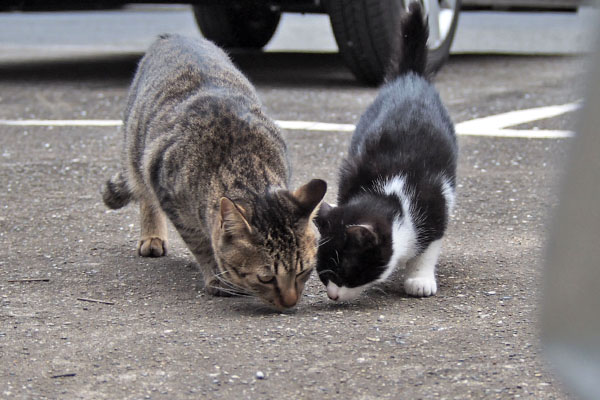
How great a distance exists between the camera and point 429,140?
3.82 meters

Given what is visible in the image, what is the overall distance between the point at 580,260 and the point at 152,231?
10.7 feet

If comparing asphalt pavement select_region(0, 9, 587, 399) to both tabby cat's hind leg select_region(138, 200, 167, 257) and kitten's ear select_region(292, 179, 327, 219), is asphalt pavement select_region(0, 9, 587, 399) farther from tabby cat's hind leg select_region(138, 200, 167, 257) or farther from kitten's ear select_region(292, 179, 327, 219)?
kitten's ear select_region(292, 179, 327, 219)

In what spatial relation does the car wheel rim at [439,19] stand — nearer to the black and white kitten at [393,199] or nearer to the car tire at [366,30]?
the car tire at [366,30]

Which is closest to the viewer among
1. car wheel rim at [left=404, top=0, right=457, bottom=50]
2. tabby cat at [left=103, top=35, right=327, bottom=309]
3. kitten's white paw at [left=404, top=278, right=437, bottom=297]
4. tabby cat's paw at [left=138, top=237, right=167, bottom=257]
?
tabby cat at [left=103, top=35, right=327, bottom=309]

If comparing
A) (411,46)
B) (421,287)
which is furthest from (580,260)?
(411,46)

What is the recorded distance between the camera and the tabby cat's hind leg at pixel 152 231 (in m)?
4.02

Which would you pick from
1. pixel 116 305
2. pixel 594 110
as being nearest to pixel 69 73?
pixel 116 305

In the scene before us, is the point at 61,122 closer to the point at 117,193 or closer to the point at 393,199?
the point at 117,193

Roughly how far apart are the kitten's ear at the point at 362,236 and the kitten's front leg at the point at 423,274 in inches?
11.1

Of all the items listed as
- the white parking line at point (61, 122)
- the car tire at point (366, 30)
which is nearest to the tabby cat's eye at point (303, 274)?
the white parking line at point (61, 122)

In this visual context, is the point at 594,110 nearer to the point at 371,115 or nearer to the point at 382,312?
the point at 382,312

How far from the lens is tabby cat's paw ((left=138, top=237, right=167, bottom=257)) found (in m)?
4.02

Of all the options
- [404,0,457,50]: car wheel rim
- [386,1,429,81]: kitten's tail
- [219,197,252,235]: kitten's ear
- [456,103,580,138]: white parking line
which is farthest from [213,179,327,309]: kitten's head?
[404,0,457,50]: car wheel rim

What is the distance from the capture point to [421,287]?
3395mm
